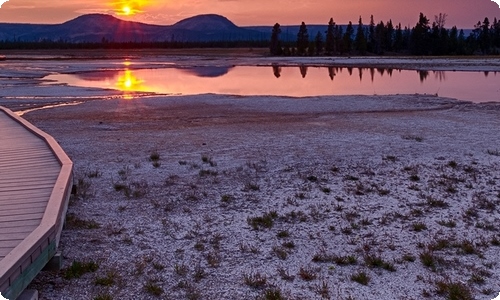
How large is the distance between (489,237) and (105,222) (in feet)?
18.6

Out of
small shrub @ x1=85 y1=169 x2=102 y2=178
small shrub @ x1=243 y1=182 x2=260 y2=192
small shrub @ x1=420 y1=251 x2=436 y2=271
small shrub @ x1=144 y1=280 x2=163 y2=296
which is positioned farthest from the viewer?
small shrub @ x1=85 y1=169 x2=102 y2=178

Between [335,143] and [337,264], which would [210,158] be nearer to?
[335,143]

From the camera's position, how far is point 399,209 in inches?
345

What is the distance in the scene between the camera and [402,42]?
104m

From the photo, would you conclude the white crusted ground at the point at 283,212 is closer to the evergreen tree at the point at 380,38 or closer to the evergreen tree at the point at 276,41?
the evergreen tree at the point at 380,38

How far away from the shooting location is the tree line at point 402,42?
308 feet

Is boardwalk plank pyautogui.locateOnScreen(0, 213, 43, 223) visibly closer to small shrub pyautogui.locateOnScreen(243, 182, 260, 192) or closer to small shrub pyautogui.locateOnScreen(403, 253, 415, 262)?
small shrub pyautogui.locateOnScreen(243, 182, 260, 192)

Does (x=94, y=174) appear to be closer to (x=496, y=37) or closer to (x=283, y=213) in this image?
(x=283, y=213)

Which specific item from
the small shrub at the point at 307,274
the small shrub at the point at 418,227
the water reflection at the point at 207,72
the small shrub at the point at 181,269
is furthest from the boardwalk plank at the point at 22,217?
the water reflection at the point at 207,72

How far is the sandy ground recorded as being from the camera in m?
6.26

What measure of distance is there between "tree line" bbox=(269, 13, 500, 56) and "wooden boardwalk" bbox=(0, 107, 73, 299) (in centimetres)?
9188

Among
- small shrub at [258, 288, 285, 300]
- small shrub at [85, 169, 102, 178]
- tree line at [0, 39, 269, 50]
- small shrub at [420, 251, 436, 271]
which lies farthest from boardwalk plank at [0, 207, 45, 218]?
tree line at [0, 39, 269, 50]

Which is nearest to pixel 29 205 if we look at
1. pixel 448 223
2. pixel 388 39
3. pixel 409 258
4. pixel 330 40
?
pixel 409 258

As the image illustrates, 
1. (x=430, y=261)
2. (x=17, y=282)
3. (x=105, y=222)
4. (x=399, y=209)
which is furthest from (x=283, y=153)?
(x=17, y=282)
